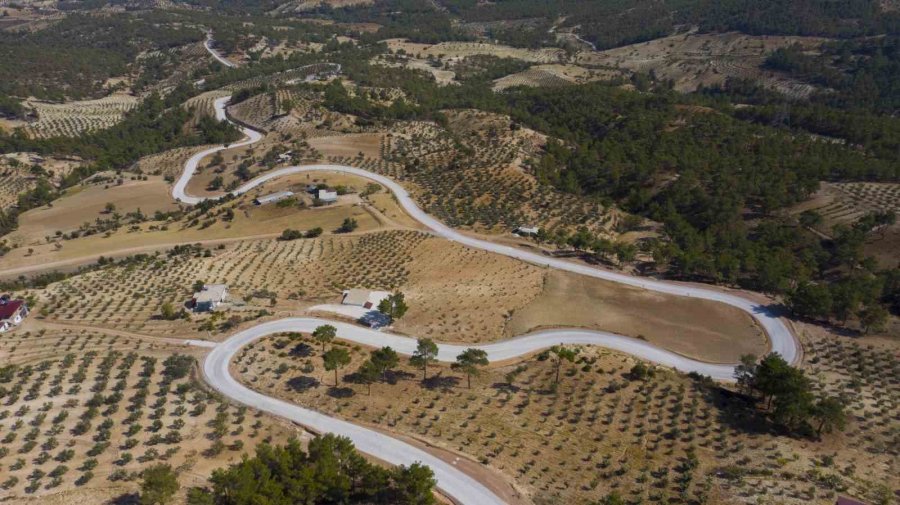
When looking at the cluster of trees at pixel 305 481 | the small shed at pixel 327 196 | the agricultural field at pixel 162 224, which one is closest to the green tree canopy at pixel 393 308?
the cluster of trees at pixel 305 481

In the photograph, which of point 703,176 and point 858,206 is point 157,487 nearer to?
point 703,176

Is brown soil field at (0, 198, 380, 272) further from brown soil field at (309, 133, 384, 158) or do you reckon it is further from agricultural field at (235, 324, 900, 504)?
agricultural field at (235, 324, 900, 504)

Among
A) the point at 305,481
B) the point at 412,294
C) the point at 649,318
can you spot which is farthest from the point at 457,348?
the point at 649,318

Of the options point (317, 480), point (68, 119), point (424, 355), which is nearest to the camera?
point (317, 480)

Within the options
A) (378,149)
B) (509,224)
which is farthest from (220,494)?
(378,149)

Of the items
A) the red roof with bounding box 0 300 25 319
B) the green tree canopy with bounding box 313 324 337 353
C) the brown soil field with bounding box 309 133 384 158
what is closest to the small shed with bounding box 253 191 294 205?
the brown soil field with bounding box 309 133 384 158

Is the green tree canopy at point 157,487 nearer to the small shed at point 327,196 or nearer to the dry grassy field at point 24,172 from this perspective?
the small shed at point 327,196
